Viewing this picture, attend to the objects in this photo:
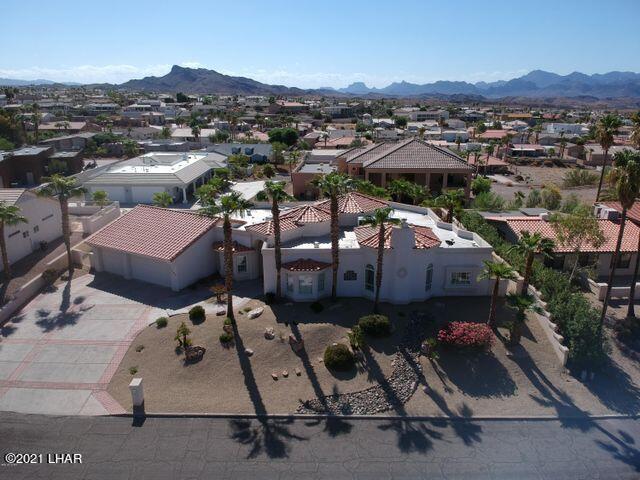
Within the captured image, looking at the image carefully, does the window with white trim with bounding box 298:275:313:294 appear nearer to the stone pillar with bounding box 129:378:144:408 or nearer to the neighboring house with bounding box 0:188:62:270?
the stone pillar with bounding box 129:378:144:408

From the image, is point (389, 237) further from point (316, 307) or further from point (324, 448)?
point (324, 448)

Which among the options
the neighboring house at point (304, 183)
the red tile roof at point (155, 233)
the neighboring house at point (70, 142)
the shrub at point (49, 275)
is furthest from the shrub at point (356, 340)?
the neighboring house at point (70, 142)

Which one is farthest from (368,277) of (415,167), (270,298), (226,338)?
(415,167)

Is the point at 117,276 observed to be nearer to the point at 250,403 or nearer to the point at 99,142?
the point at 250,403

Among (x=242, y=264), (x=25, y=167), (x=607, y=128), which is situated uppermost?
(x=607, y=128)

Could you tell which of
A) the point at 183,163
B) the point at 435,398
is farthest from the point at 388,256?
the point at 183,163

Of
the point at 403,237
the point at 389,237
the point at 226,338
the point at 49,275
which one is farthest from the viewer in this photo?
the point at 49,275
